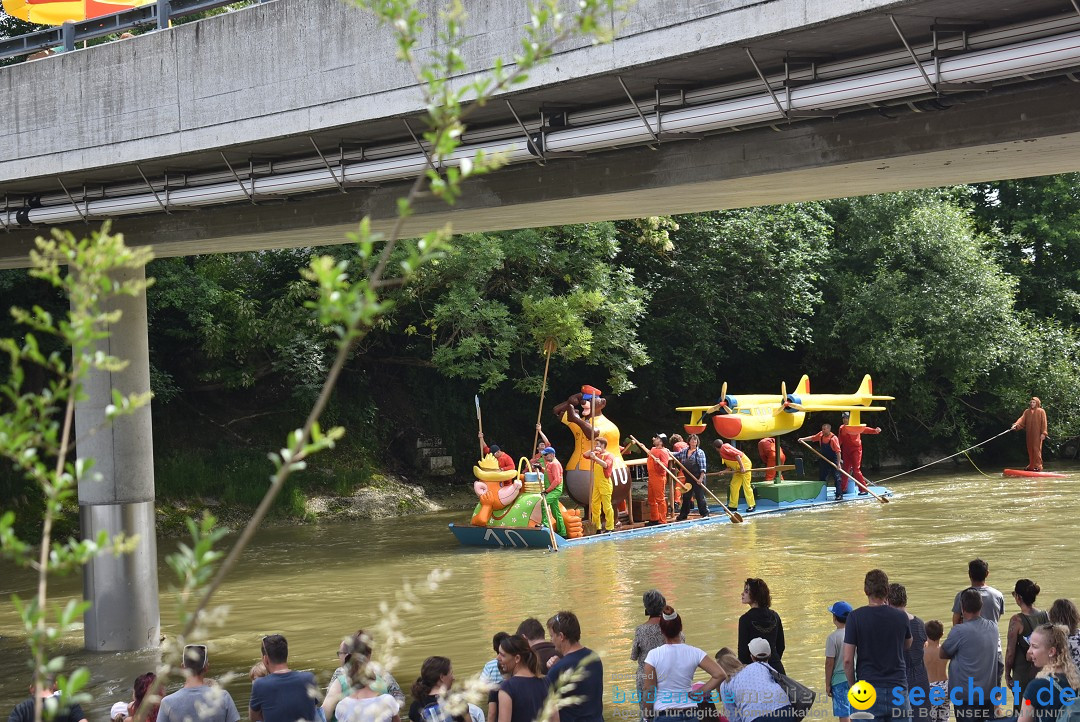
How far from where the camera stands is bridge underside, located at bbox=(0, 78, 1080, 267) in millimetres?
8688

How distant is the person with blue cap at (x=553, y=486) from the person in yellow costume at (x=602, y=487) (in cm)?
109

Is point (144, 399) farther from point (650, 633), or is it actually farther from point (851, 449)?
point (851, 449)

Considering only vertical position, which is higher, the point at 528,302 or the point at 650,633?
the point at 528,302

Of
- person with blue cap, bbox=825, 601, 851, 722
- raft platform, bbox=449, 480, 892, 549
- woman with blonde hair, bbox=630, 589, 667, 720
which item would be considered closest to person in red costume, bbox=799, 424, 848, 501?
raft platform, bbox=449, 480, 892, 549

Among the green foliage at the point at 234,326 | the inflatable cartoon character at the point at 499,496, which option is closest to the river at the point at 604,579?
the inflatable cartoon character at the point at 499,496

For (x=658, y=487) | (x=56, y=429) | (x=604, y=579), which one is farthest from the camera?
(x=658, y=487)

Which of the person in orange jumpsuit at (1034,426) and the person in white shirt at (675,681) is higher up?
the person in orange jumpsuit at (1034,426)

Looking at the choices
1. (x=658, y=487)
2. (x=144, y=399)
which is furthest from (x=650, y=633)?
(x=658, y=487)

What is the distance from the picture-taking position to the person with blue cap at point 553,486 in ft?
68.6

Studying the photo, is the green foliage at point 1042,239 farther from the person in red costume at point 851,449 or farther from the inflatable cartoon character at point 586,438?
the inflatable cartoon character at point 586,438

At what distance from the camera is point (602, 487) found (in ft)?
73.3

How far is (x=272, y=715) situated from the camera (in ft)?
23.2

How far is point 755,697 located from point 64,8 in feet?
34.1

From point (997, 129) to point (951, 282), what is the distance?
26.0 meters
